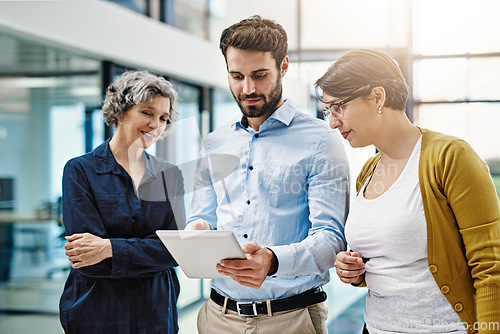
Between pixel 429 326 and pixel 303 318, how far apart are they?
14.7 inches

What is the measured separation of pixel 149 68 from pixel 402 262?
264 cm

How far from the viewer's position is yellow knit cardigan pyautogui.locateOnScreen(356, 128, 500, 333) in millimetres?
1106

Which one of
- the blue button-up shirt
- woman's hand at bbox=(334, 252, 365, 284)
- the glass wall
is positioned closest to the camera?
woman's hand at bbox=(334, 252, 365, 284)

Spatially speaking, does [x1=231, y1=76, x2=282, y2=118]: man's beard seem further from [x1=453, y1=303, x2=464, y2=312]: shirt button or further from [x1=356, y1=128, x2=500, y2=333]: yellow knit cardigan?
[x1=453, y1=303, x2=464, y2=312]: shirt button

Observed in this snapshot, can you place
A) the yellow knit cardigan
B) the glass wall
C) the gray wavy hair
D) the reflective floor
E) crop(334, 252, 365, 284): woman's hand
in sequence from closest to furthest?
1. the yellow knit cardigan
2. crop(334, 252, 365, 284): woman's hand
3. the gray wavy hair
4. the glass wall
5. the reflective floor

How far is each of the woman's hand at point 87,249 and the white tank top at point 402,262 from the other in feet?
2.51

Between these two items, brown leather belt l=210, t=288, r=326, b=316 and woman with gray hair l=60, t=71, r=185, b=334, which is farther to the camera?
woman with gray hair l=60, t=71, r=185, b=334

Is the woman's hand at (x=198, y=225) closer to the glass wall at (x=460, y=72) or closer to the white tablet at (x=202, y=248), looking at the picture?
the white tablet at (x=202, y=248)

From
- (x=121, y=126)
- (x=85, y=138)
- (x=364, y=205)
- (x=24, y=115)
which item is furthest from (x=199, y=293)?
(x=364, y=205)

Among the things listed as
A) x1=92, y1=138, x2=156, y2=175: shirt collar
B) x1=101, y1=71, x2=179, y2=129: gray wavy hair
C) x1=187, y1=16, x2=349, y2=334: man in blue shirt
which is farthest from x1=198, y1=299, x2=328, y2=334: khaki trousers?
x1=101, y1=71, x2=179, y2=129: gray wavy hair

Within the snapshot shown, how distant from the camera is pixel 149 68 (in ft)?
11.4

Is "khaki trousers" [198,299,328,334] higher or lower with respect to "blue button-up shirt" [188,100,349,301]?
lower

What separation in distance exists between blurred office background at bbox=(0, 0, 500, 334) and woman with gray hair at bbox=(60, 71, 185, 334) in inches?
3.1

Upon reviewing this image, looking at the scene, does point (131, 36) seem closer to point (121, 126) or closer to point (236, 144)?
A: point (121, 126)
